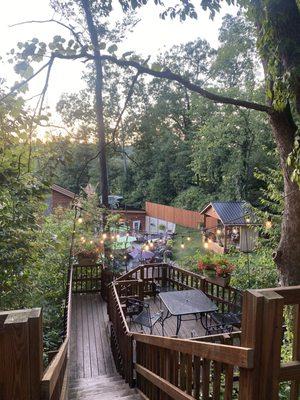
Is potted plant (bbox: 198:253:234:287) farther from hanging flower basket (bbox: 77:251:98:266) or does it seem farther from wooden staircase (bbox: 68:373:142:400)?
wooden staircase (bbox: 68:373:142:400)

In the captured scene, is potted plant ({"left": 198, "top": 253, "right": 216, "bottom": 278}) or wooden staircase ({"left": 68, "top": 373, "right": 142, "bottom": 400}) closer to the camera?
wooden staircase ({"left": 68, "top": 373, "right": 142, "bottom": 400})

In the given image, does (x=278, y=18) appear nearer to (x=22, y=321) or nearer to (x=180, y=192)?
(x=22, y=321)

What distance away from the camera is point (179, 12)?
280cm

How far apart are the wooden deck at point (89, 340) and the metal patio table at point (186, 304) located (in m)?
1.38

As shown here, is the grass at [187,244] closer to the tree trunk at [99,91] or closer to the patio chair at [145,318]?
the tree trunk at [99,91]

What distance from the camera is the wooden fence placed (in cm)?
2161

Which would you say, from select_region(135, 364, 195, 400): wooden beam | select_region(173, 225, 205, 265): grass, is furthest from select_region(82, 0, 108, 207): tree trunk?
select_region(173, 225, 205, 265): grass

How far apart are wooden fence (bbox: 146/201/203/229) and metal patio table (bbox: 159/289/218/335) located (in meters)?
14.5

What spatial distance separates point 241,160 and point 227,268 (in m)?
12.6

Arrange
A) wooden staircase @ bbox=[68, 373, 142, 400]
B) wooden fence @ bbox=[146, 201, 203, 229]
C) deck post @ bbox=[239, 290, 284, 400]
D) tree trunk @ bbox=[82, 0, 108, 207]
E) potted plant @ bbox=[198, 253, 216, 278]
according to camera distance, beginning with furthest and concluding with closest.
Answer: wooden fence @ bbox=[146, 201, 203, 229] < potted plant @ bbox=[198, 253, 216, 278] < wooden staircase @ bbox=[68, 373, 142, 400] < tree trunk @ bbox=[82, 0, 108, 207] < deck post @ bbox=[239, 290, 284, 400]

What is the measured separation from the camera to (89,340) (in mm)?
6191

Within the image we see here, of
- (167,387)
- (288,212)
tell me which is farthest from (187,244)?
(167,387)

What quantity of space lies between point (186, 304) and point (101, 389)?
252cm

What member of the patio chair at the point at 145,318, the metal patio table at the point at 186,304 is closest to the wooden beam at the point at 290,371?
the metal patio table at the point at 186,304
